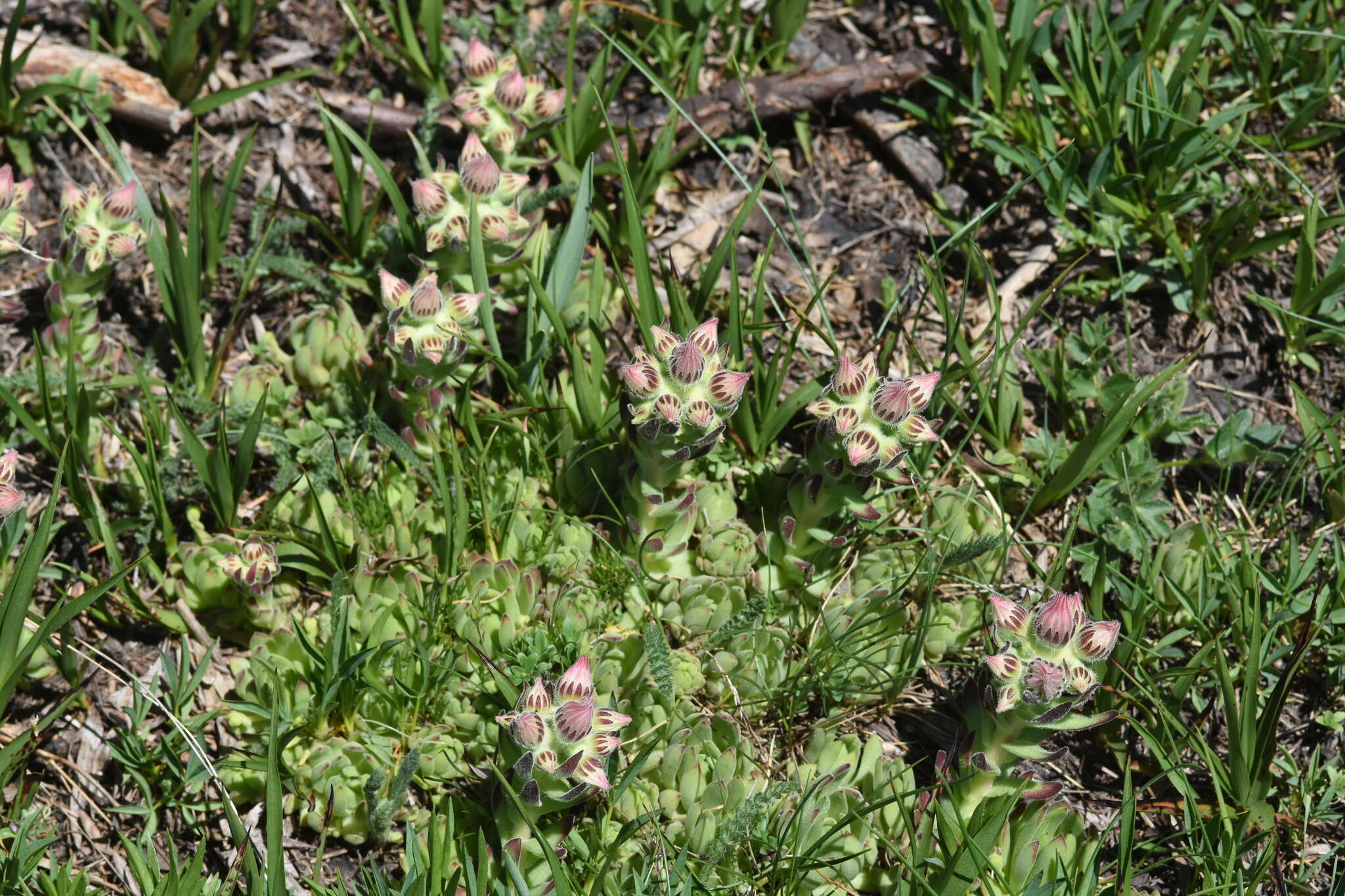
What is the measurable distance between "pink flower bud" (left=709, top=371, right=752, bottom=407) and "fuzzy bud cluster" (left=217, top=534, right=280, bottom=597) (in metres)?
1.28

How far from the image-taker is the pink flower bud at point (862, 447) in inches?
112

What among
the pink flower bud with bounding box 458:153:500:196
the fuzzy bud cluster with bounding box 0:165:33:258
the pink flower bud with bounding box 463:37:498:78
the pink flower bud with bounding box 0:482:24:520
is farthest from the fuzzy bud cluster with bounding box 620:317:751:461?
the fuzzy bud cluster with bounding box 0:165:33:258

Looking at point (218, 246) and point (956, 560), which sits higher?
point (218, 246)

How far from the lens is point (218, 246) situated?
3705mm

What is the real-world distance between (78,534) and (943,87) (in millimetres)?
3296

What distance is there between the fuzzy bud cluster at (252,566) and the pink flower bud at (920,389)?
1751mm

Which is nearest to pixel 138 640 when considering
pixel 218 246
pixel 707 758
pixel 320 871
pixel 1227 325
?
pixel 320 871

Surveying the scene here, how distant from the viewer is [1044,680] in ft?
8.31

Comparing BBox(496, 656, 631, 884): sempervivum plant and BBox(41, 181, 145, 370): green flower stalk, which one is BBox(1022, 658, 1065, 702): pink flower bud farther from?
BBox(41, 181, 145, 370): green flower stalk

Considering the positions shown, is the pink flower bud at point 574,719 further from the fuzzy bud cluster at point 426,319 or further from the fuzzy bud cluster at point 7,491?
the fuzzy bud cluster at point 7,491

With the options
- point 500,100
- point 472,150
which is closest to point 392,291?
point 472,150

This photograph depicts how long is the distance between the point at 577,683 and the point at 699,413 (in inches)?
29.1

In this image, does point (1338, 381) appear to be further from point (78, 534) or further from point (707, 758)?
point (78, 534)

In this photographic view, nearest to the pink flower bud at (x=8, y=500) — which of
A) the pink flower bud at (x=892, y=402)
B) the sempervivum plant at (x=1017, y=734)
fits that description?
the pink flower bud at (x=892, y=402)
